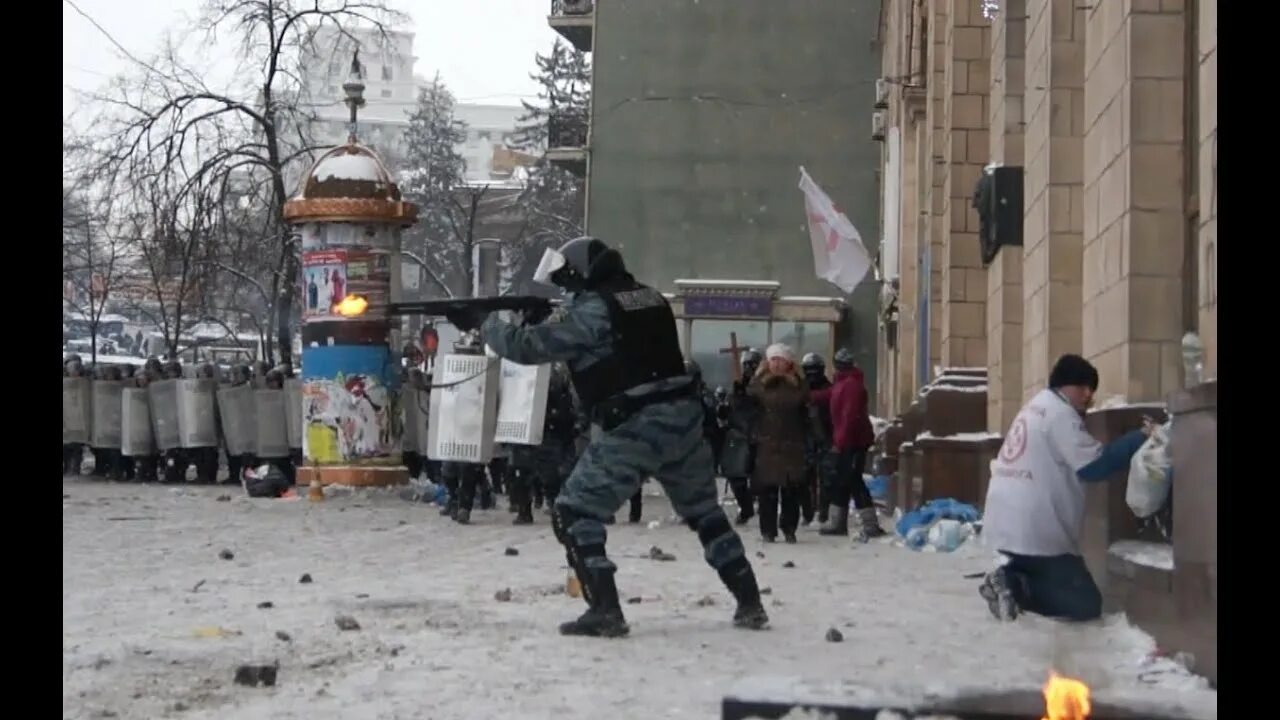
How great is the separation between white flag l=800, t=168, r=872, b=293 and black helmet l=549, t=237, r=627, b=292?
64.3ft

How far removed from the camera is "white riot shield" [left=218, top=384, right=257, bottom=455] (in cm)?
2275

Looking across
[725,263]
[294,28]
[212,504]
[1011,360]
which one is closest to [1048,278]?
[1011,360]

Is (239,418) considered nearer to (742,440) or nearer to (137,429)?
(137,429)

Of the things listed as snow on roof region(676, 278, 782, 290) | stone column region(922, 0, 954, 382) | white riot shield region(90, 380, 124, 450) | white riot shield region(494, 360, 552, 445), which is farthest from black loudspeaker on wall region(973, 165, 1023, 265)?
snow on roof region(676, 278, 782, 290)

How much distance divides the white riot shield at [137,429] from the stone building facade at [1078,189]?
385 inches

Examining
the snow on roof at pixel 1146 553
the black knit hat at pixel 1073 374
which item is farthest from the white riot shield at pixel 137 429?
the snow on roof at pixel 1146 553

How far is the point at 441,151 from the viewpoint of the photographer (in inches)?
3088

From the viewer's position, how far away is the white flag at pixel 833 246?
27984 millimetres

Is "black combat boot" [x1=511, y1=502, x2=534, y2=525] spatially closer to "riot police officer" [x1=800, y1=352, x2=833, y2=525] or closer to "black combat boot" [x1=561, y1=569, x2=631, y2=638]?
"riot police officer" [x1=800, y1=352, x2=833, y2=525]

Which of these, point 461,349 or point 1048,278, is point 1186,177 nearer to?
point 1048,278

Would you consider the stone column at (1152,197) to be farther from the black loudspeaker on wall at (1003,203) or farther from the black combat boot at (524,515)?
the black combat boot at (524,515)

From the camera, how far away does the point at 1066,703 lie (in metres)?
4.56

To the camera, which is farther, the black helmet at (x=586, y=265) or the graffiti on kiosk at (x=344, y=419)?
the graffiti on kiosk at (x=344, y=419)

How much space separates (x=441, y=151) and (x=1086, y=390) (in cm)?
7058
